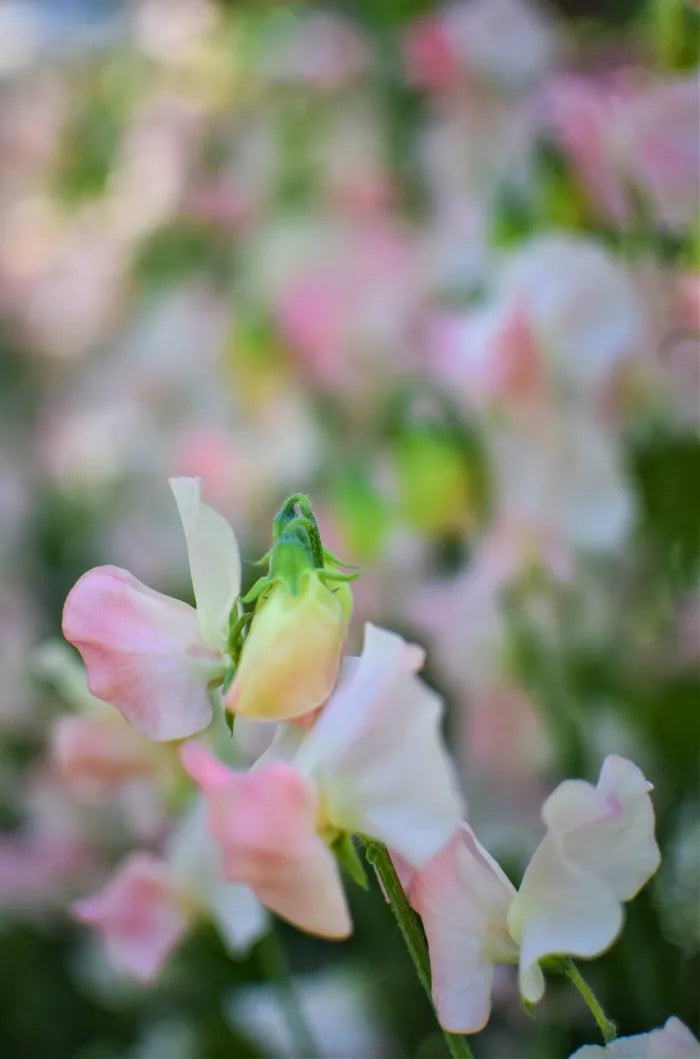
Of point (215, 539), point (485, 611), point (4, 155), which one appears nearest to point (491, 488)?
point (485, 611)

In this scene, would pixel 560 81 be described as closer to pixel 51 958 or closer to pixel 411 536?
pixel 411 536

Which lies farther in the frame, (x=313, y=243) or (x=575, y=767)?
(x=313, y=243)

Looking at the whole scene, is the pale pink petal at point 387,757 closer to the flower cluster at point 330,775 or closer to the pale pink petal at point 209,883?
the flower cluster at point 330,775

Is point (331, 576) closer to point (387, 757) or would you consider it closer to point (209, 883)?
point (387, 757)

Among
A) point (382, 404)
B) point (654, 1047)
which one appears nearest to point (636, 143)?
point (382, 404)

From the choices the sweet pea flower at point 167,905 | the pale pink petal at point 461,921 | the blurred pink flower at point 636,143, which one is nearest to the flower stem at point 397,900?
the pale pink petal at point 461,921

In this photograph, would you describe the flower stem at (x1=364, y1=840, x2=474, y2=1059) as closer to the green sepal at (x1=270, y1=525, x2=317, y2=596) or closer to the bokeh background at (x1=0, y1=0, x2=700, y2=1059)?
the green sepal at (x1=270, y1=525, x2=317, y2=596)
